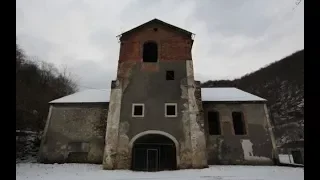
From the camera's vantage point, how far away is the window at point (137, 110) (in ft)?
66.1

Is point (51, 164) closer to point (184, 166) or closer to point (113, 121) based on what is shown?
point (113, 121)

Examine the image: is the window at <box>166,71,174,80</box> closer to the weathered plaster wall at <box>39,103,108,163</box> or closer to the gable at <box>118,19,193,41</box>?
the gable at <box>118,19,193,41</box>

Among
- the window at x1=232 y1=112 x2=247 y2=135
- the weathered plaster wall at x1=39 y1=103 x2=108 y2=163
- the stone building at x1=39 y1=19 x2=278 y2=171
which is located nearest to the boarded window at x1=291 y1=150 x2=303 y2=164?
the stone building at x1=39 y1=19 x2=278 y2=171

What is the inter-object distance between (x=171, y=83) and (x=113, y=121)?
508cm

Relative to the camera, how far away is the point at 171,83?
21.0m

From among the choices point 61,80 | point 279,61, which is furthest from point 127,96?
point 279,61

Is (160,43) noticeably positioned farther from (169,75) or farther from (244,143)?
(244,143)

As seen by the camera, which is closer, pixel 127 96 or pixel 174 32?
pixel 127 96

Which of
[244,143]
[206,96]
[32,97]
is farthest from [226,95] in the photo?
[32,97]

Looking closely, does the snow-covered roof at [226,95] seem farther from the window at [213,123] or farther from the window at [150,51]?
the window at [150,51]

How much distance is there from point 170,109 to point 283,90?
43.3 meters

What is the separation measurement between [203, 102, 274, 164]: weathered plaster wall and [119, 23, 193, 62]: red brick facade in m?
5.75

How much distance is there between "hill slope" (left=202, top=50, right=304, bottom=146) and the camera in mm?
45062

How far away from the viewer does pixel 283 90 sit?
5634 centimetres
